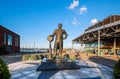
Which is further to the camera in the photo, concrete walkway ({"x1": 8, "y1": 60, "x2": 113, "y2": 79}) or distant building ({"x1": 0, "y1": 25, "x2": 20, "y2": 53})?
distant building ({"x1": 0, "y1": 25, "x2": 20, "y2": 53})

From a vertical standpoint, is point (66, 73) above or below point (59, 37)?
below

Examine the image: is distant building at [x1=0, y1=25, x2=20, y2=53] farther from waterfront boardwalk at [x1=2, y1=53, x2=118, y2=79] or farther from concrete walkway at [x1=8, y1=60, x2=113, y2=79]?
concrete walkway at [x1=8, y1=60, x2=113, y2=79]

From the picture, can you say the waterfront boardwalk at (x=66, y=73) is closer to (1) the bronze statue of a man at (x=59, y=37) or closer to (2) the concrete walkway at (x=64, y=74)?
(2) the concrete walkway at (x=64, y=74)

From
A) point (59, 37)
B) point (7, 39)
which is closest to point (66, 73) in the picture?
point (59, 37)

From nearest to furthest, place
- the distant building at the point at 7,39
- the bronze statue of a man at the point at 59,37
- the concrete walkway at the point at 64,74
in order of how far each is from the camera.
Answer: the concrete walkway at the point at 64,74
the bronze statue of a man at the point at 59,37
the distant building at the point at 7,39

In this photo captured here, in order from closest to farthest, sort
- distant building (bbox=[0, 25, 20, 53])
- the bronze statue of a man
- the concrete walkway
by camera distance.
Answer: the concrete walkway → the bronze statue of a man → distant building (bbox=[0, 25, 20, 53])

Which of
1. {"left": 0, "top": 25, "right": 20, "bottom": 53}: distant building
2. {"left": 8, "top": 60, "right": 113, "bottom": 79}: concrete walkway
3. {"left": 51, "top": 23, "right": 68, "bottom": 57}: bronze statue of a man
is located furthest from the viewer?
{"left": 0, "top": 25, "right": 20, "bottom": 53}: distant building

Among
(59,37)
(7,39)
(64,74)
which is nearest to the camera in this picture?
(64,74)

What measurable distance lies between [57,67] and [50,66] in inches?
17.3

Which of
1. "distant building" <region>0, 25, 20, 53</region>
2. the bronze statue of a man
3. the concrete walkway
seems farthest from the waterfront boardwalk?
"distant building" <region>0, 25, 20, 53</region>

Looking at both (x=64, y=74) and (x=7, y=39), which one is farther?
(x=7, y=39)

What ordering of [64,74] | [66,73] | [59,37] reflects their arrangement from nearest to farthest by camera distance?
[64,74] < [66,73] < [59,37]

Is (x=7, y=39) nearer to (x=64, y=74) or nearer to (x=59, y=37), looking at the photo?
(x=59, y=37)

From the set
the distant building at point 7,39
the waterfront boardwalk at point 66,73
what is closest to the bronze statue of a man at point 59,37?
the waterfront boardwalk at point 66,73
